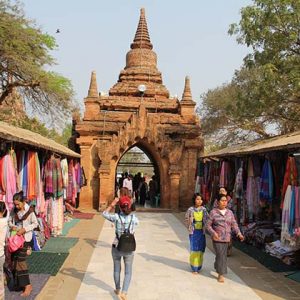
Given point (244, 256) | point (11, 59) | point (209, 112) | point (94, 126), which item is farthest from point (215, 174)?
point (209, 112)

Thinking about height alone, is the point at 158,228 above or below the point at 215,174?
→ below

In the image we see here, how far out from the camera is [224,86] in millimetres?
30469

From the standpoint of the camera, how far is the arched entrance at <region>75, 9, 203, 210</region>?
18.0 meters

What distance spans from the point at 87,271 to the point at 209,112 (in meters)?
23.8

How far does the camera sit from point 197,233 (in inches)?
292

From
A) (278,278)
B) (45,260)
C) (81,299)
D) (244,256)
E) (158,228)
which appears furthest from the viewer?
(158,228)

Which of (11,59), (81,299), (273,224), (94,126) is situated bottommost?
(81,299)

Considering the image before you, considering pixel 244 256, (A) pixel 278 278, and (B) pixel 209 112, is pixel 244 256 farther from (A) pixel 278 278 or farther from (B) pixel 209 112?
(B) pixel 209 112

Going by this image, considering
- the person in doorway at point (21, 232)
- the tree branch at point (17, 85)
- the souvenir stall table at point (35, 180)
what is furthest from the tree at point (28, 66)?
the person in doorway at point (21, 232)

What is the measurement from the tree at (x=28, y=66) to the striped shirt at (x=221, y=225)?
9.79 meters

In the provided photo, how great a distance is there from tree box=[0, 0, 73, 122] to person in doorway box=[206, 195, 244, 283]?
9.81m

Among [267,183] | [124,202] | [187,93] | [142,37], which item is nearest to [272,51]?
[267,183]

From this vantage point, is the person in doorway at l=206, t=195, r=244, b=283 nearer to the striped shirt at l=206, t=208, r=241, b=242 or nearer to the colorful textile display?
the striped shirt at l=206, t=208, r=241, b=242

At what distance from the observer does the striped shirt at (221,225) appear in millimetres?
6930
